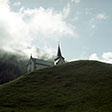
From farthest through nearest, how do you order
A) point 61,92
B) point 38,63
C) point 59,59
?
point 59,59 < point 38,63 < point 61,92

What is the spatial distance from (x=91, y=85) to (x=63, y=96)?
32.5ft

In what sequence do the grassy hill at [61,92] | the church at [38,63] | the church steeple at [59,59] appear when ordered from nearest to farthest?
the grassy hill at [61,92]
the church at [38,63]
the church steeple at [59,59]

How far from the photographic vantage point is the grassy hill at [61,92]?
97.7 ft

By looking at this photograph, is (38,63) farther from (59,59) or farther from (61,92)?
(61,92)

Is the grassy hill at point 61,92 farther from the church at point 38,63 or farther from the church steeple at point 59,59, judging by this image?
the church steeple at point 59,59

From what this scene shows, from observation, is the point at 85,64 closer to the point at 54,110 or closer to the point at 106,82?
the point at 106,82

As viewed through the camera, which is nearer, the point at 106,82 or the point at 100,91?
the point at 100,91

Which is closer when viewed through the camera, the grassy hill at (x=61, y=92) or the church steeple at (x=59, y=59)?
the grassy hill at (x=61, y=92)

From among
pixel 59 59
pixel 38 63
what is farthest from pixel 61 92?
pixel 59 59

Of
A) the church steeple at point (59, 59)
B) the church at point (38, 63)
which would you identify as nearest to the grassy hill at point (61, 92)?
the church at point (38, 63)

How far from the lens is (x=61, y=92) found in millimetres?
38625

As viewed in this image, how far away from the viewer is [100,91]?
37688mm

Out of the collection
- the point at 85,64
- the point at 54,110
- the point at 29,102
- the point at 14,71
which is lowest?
the point at 54,110

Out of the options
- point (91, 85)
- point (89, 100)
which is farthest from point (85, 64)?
point (89, 100)
